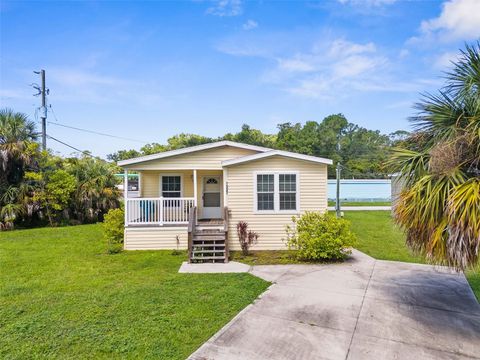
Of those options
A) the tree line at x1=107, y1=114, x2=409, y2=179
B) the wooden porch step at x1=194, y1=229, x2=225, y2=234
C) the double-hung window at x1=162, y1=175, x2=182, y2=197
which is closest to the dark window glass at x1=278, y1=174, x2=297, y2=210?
the wooden porch step at x1=194, y1=229, x2=225, y2=234

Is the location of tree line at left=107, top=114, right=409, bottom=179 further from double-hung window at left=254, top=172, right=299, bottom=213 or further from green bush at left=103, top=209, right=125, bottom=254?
green bush at left=103, top=209, right=125, bottom=254

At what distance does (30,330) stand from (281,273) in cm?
513

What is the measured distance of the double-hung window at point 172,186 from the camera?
1285cm

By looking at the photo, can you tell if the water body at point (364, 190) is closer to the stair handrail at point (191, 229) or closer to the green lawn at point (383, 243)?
the green lawn at point (383, 243)

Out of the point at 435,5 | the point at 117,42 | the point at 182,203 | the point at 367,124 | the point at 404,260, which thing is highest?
the point at 367,124

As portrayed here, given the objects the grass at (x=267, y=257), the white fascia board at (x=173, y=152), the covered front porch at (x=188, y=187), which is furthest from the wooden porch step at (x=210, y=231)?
the white fascia board at (x=173, y=152)

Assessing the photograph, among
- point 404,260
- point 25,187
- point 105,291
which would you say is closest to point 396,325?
point 404,260

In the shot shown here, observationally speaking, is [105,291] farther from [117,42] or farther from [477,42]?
[117,42]

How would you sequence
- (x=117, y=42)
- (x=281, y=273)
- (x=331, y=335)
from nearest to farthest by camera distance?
(x=331, y=335) < (x=281, y=273) < (x=117, y=42)

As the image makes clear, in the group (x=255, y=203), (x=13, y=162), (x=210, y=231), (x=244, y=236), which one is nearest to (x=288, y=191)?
(x=255, y=203)

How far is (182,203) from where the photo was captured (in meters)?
10.7

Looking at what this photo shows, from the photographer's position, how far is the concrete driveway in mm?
3770

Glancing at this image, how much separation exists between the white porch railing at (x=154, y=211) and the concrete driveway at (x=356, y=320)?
4785 millimetres

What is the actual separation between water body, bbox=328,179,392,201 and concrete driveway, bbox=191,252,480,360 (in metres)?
23.7
